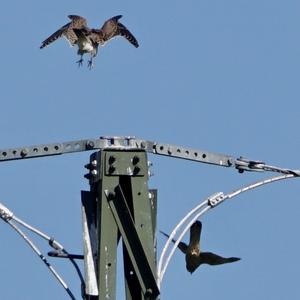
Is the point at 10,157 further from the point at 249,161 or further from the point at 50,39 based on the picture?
the point at 50,39

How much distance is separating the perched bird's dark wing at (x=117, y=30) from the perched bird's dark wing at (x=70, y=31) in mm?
396

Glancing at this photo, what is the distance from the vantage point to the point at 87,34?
67.5 feet

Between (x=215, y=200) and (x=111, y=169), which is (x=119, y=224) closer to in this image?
(x=111, y=169)

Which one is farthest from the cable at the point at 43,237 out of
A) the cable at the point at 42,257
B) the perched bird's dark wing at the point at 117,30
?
the perched bird's dark wing at the point at 117,30

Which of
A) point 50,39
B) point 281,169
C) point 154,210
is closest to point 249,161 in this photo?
point 281,169

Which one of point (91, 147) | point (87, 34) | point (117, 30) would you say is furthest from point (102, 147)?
point (117, 30)

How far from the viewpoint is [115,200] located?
12258 mm

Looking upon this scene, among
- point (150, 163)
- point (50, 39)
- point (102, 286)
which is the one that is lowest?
point (102, 286)

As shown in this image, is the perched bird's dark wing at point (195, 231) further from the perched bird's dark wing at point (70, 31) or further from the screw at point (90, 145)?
the perched bird's dark wing at point (70, 31)

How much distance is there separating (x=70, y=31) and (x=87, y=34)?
41 cm

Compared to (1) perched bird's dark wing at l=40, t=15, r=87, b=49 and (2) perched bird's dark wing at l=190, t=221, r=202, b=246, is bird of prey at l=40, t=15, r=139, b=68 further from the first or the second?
(2) perched bird's dark wing at l=190, t=221, r=202, b=246

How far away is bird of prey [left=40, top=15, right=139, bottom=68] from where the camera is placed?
1964 cm

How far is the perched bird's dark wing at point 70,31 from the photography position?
19.9 meters

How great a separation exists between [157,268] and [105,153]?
97 centimetres
